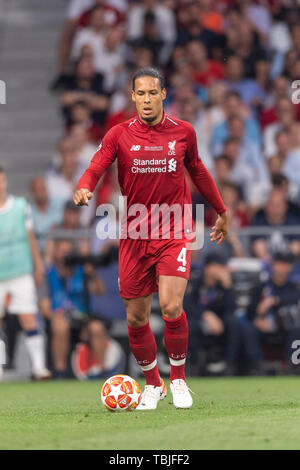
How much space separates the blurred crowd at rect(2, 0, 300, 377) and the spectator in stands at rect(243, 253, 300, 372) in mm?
13

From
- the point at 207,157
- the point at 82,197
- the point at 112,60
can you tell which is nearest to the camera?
the point at 82,197

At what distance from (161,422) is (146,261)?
4.47 ft

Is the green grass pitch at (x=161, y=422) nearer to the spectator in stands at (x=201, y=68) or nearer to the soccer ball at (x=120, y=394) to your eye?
the soccer ball at (x=120, y=394)

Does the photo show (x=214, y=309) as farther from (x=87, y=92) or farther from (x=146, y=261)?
(x=87, y=92)

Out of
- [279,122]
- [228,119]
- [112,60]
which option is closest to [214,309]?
[228,119]

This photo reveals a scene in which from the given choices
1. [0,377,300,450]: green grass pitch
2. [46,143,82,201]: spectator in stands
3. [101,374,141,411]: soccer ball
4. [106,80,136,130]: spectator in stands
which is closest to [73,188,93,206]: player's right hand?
[101,374,141,411]: soccer ball

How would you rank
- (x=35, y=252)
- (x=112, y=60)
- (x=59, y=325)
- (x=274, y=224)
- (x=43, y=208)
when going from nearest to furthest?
(x=35, y=252), (x=59, y=325), (x=274, y=224), (x=43, y=208), (x=112, y=60)

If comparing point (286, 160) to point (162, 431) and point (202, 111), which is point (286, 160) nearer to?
point (202, 111)

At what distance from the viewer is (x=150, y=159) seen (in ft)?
23.6

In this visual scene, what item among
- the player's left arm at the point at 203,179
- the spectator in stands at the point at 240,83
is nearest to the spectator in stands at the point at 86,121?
the spectator in stands at the point at 240,83

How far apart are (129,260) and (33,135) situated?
10.5 m

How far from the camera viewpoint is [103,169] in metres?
7.23

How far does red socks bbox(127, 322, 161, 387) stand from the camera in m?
7.45

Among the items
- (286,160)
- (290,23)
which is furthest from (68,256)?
(290,23)
